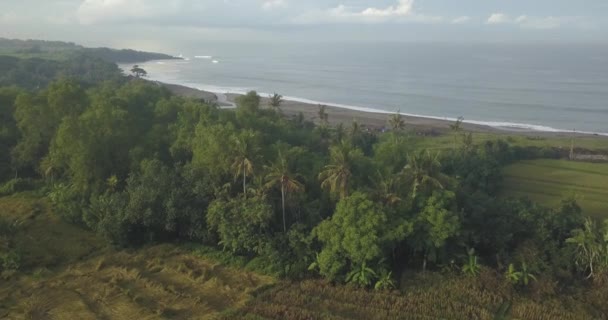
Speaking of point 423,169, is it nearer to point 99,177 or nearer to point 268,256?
point 268,256

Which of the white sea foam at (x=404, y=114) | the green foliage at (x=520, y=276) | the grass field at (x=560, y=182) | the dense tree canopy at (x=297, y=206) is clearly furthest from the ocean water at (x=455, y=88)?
the green foliage at (x=520, y=276)

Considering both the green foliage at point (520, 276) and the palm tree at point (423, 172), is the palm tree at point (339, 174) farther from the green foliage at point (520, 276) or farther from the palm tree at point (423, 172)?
the green foliage at point (520, 276)

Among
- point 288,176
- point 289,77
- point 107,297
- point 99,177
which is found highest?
A: point 289,77

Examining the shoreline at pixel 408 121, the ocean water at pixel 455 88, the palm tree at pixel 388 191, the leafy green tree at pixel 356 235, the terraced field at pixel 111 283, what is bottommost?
the terraced field at pixel 111 283

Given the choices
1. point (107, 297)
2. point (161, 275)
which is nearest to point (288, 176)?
point (161, 275)

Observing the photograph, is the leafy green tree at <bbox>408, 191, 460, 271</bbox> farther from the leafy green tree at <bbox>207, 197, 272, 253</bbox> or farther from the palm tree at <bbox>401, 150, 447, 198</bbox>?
the leafy green tree at <bbox>207, 197, 272, 253</bbox>

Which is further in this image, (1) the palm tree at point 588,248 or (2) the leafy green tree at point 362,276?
(1) the palm tree at point 588,248

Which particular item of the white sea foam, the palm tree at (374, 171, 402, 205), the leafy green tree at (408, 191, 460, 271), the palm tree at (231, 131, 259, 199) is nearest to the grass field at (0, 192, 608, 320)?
the leafy green tree at (408, 191, 460, 271)
